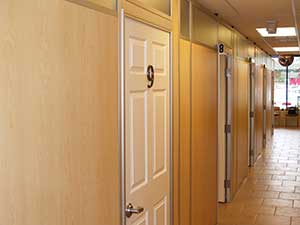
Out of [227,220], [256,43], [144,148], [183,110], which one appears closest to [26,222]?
[144,148]

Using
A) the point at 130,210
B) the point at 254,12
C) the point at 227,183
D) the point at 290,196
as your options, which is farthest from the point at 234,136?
the point at 130,210

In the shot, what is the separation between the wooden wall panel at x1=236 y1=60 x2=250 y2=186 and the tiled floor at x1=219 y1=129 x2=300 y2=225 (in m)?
0.30

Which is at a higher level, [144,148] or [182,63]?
[182,63]

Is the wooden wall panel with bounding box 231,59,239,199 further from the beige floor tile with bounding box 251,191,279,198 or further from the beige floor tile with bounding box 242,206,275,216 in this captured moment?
the beige floor tile with bounding box 242,206,275,216

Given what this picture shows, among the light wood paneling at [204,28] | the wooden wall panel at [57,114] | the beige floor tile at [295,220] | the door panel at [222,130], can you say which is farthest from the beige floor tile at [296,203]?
the wooden wall panel at [57,114]

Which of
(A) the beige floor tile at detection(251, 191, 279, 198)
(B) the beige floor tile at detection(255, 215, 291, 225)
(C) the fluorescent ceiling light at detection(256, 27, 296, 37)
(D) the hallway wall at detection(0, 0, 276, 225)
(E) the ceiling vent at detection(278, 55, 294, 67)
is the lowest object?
(B) the beige floor tile at detection(255, 215, 291, 225)

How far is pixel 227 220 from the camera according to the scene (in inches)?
217

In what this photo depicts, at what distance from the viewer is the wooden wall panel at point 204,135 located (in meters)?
4.23

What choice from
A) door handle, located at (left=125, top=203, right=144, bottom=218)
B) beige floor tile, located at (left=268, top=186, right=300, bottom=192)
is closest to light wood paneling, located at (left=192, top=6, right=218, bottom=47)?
door handle, located at (left=125, top=203, right=144, bottom=218)

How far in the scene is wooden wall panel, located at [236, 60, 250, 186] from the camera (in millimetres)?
6931

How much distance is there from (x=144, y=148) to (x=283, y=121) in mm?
15457

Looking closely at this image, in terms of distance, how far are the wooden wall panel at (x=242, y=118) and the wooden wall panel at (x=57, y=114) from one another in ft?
15.6

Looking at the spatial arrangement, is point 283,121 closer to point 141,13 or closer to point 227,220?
point 227,220

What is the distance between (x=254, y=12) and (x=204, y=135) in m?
1.62
